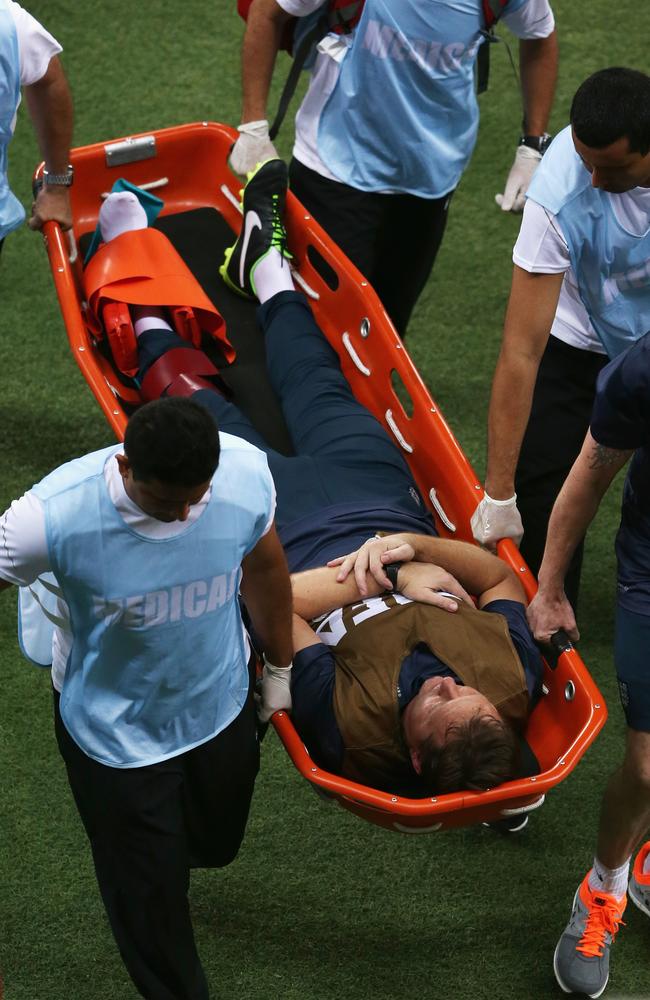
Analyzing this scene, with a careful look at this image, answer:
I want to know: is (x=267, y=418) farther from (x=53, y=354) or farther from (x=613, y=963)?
(x=613, y=963)

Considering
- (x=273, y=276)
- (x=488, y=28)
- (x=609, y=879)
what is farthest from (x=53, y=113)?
(x=609, y=879)

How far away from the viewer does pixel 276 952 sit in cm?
315

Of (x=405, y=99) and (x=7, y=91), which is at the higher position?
(x=7, y=91)

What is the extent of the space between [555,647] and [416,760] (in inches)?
16.7

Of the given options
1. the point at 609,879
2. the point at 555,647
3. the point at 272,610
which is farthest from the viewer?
the point at 609,879

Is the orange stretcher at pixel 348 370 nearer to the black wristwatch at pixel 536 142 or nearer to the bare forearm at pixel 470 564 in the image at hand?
the bare forearm at pixel 470 564

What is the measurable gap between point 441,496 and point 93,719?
1289mm

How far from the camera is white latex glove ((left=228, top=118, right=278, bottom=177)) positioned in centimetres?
402

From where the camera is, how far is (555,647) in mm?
2971

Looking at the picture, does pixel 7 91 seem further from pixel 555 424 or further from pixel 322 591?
pixel 555 424

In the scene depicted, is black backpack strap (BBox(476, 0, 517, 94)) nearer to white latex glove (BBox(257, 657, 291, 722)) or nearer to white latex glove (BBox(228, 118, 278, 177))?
white latex glove (BBox(228, 118, 278, 177))

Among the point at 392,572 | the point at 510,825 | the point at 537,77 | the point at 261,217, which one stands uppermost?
the point at 537,77

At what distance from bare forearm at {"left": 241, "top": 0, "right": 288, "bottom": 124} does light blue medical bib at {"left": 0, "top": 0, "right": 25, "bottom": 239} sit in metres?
0.75

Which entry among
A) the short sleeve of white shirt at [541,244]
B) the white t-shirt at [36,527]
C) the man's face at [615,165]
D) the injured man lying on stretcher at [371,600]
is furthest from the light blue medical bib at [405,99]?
the white t-shirt at [36,527]
